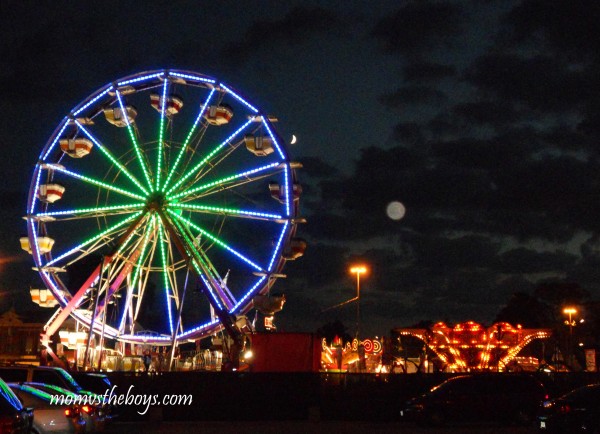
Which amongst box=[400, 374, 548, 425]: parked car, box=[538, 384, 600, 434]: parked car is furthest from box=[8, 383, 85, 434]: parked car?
box=[400, 374, 548, 425]: parked car

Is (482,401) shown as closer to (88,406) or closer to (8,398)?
(88,406)

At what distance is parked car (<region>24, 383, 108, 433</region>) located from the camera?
50.8ft

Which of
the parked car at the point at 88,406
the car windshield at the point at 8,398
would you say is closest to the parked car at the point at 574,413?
the parked car at the point at 88,406

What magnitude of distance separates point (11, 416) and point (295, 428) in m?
14.3

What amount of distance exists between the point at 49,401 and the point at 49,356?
24471mm

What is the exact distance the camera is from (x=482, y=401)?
23828mm

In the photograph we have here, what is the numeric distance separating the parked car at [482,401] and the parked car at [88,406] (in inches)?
394

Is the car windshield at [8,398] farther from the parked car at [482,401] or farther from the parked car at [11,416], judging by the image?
the parked car at [482,401]

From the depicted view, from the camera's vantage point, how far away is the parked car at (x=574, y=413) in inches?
673

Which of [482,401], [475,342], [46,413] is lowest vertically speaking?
[46,413]

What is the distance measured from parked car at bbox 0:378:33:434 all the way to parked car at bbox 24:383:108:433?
501 centimetres

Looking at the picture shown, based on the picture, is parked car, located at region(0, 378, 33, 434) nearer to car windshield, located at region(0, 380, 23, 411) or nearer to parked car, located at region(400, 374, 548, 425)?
car windshield, located at region(0, 380, 23, 411)

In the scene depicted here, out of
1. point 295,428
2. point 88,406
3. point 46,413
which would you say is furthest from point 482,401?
point 46,413

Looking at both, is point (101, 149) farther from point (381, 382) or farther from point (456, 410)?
point (456, 410)
